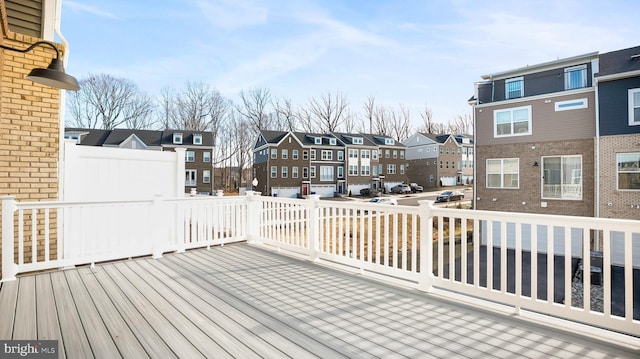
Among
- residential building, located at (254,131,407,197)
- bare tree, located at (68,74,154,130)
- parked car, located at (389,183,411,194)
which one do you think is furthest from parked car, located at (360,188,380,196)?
bare tree, located at (68,74,154,130)

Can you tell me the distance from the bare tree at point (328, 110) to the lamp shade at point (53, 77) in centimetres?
3721

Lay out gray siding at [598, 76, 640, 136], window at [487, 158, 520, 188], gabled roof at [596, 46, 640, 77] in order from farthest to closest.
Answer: window at [487, 158, 520, 188] < gabled roof at [596, 46, 640, 77] < gray siding at [598, 76, 640, 136]

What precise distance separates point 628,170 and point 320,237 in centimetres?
1286

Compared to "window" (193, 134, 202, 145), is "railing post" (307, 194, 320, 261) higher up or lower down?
lower down

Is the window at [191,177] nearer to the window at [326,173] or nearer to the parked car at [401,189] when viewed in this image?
the window at [326,173]

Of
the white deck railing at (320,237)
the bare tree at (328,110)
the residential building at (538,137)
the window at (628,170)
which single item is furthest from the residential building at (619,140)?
the bare tree at (328,110)

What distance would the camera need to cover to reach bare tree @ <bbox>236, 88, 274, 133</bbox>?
3803 centimetres

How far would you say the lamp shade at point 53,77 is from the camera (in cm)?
267

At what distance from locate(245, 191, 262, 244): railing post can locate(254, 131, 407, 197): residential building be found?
24.2 metres

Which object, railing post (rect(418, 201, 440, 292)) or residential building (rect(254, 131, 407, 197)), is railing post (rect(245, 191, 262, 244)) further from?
residential building (rect(254, 131, 407, 197))

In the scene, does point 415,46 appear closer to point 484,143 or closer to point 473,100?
point 473,100

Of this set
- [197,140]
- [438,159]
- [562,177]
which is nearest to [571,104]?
[562,177]

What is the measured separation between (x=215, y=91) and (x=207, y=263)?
33916mm

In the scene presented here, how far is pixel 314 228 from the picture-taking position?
15.5 feet
